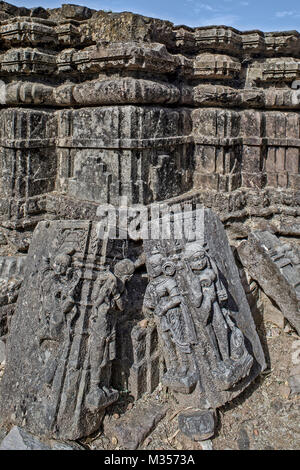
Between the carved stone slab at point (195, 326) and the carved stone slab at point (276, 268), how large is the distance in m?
0.85

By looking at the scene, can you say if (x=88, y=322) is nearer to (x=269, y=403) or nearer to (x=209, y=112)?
(x=269, y=403)

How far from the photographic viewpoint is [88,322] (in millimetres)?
3357

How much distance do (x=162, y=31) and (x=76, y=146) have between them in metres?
1.70

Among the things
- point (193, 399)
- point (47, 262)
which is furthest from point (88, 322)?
point (193, 399)

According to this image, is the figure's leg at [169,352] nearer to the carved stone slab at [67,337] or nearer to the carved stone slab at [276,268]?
the carved stone slab at [67,337]

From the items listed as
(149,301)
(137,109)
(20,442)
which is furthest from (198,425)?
(137,109)

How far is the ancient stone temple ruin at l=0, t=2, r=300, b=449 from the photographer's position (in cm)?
331

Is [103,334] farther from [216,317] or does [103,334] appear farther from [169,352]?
[216,317]

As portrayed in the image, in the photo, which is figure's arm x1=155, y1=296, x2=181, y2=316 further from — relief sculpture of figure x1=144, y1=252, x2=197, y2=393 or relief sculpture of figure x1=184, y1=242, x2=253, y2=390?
relief sculpture of figure x1=184, y1=242, x2=253, y2=390

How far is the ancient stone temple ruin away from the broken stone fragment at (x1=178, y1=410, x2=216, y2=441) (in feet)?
0.04

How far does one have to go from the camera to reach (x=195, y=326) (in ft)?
11.3

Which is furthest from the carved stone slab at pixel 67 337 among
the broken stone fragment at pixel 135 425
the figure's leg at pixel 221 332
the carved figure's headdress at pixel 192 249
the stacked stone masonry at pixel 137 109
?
the stacked stone masonry at pixel 137 109

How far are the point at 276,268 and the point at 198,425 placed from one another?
6.15 ft

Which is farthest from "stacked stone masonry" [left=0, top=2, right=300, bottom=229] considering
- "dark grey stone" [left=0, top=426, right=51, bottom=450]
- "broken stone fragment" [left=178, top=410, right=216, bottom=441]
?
"dark grey stone" [left=0, top=426, right=51, bottom=450]
